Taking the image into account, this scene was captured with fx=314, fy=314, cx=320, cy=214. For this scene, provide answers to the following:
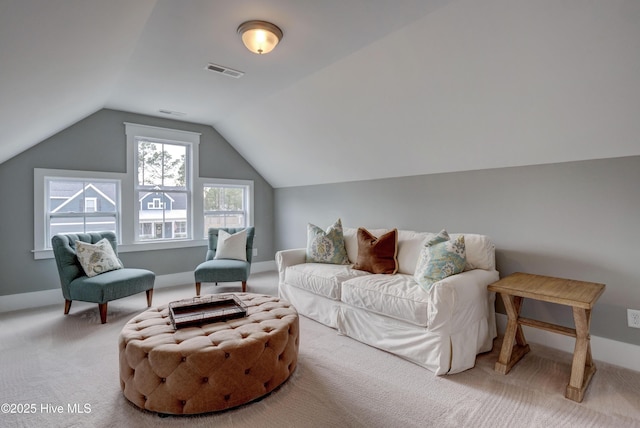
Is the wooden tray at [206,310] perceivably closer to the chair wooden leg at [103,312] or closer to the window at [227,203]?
the chair wooden leg at [103,312]

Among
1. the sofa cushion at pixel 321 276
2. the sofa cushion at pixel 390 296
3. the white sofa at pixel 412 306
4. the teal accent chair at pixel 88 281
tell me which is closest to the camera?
the white sofa at pixel 412 306

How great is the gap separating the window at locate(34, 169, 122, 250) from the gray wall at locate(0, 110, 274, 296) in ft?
0.29

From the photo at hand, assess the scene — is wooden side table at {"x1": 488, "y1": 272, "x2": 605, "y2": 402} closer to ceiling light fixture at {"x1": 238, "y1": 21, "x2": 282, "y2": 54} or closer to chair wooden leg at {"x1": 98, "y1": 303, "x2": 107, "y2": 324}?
ceiling light fixture at {"x1": 238, "y1": 21, "x2": 282, "y2": 54}

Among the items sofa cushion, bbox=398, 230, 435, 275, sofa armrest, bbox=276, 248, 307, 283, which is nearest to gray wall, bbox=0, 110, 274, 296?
sofa armrest, bbox=276, 248, 307, 283

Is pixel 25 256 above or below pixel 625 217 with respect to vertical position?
below

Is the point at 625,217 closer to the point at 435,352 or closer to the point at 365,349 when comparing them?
the point at 435,352

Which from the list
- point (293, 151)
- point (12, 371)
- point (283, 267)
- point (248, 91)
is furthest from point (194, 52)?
point (12, 371)

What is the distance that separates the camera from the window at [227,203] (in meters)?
5.31

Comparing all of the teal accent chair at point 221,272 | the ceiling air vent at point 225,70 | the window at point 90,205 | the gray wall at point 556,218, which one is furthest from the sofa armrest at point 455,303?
the window at point 90,205

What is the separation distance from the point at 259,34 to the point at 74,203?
349 centimetres

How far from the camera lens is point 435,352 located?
7.36 ft

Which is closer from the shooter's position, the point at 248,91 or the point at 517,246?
the point at 517,246

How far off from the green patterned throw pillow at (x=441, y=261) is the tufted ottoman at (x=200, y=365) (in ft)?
4.02

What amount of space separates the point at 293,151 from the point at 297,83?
130 cm
